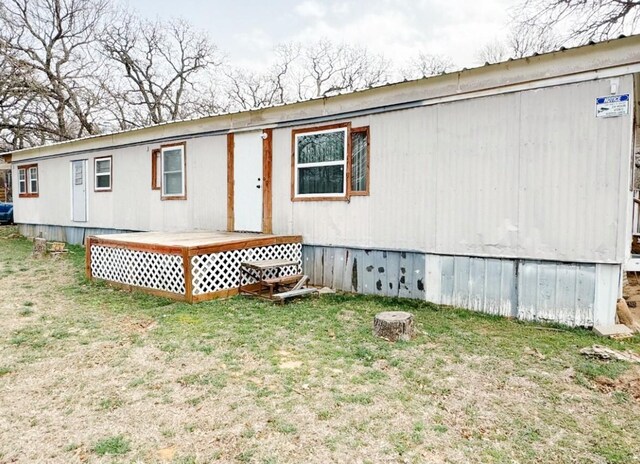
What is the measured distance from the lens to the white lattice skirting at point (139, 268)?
18.8ft

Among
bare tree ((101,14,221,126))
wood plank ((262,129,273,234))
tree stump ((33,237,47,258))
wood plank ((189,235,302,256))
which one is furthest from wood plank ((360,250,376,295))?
bare tree ((101,14,221,126))

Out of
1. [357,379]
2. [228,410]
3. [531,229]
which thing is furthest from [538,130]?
[228,410]

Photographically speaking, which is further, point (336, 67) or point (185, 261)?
point (336, 67)

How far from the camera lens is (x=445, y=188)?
537 cm

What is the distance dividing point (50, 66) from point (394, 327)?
23.6 meters

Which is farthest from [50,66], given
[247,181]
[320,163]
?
[320,163]

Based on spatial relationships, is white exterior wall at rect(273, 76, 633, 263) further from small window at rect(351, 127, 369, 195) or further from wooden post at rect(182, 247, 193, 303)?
wooden post at rect(182, 247, 193, 303)

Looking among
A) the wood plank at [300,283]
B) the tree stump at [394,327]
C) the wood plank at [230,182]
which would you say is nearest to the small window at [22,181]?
the wood plank at [230,182]

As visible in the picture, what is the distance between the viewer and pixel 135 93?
84.3 ft

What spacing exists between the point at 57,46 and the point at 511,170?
24.0 m

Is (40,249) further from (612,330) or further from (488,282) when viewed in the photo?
(612,330)

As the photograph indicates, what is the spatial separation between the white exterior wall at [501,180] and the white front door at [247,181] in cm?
157

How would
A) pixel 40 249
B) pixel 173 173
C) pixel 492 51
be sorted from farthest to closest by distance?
1. pixel 492 51
2. pixel 40 249
3. pixel 173 173

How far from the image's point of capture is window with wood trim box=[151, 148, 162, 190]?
30.0ft
